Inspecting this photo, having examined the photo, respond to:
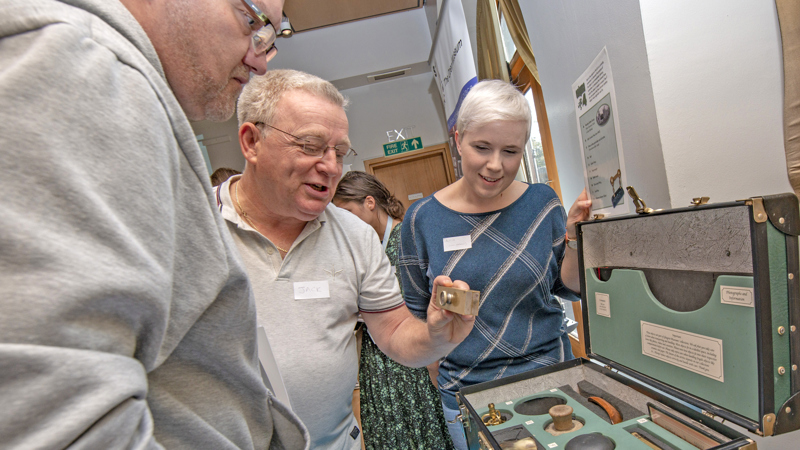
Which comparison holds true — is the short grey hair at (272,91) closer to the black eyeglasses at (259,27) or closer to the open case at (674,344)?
the black eyeglasses at (259,27)

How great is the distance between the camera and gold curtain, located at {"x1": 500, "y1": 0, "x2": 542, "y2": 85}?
7.73ft

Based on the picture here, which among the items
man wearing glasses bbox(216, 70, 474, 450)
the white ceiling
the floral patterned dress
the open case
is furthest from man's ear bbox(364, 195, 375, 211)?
the white ceiling

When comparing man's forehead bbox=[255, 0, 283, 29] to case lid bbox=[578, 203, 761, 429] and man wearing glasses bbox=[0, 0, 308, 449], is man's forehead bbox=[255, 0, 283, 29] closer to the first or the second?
man wearing glasses bbox=[0, 0, 308, 449]

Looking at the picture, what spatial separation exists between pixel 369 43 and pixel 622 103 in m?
4.66

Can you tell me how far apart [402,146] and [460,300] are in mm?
4852

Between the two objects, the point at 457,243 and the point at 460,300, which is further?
the point at 457,243

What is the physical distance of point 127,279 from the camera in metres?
0.31

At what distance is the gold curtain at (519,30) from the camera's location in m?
2.36

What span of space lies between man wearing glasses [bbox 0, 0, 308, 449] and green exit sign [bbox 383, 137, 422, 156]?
5133 mm

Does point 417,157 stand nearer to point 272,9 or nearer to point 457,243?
point 457,243

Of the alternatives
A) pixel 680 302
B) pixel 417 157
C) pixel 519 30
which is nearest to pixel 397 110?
pixel 417 157

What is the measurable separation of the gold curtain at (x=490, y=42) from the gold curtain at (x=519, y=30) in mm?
235

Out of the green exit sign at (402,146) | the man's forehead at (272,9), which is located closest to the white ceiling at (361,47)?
the green exit sign at (402,146)

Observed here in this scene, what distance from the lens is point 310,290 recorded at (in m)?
Result: 1.19
